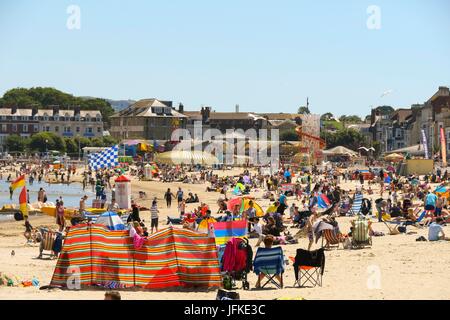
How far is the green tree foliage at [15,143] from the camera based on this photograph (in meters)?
114

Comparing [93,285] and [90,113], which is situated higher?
[90,113]

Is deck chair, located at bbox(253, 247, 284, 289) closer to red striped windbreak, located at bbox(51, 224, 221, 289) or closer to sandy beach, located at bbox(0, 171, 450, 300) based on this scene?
sandy beach, located at bbox(0, 171, 450, 300)

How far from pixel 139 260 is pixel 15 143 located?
103115 mm

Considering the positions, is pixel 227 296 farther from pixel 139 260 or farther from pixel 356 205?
pixel 356 205

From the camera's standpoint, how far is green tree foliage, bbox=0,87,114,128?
143000mm

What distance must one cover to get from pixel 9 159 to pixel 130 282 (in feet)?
280

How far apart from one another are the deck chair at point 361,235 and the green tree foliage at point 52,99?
125715mm

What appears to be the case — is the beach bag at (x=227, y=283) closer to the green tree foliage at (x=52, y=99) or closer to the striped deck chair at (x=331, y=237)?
the striped deck chair at (x=331, y=237)

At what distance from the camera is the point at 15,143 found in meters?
114

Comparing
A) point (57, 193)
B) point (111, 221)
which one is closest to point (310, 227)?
point (111, 221)

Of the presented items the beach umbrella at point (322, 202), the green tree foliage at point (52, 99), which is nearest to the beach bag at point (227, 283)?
the beach umbrella at point (322, 202)
